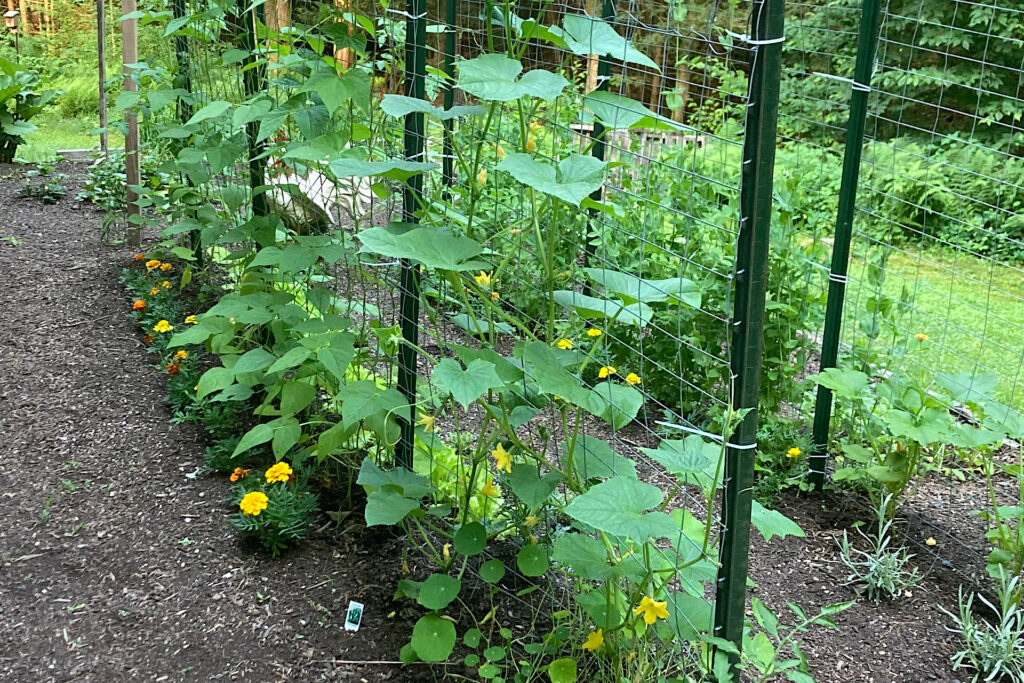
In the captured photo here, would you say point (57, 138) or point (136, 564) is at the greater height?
point (57, 138)

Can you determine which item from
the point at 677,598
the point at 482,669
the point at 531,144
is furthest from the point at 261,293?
the point at 677,598

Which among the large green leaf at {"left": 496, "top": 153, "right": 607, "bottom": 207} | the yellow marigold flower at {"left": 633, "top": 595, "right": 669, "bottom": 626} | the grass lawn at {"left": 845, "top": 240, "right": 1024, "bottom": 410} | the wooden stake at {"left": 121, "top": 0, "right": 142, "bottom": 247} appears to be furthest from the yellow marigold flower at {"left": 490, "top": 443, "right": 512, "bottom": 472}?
the wooden stake at {"left": 121, "top": 0, "right": 142, "bottom": 247}

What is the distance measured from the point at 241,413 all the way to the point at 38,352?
105 centimetres

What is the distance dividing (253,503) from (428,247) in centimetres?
103

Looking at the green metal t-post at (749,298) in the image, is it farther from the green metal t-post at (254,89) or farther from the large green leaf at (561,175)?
the green metal t-post at (254,89)

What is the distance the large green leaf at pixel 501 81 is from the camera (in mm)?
1640

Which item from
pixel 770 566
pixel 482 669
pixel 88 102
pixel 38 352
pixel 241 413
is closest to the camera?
pixel 482 669

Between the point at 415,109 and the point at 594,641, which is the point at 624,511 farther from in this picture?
the point at 415,109

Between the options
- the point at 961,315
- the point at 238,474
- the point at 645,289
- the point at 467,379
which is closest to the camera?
the point at 467,379

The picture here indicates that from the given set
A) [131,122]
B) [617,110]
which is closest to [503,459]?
[617,110]

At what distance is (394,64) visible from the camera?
277cm

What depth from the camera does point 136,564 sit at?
8.23ft

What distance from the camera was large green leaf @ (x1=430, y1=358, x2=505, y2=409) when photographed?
5.65ft

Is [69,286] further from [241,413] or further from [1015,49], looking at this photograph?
[1015,49]
